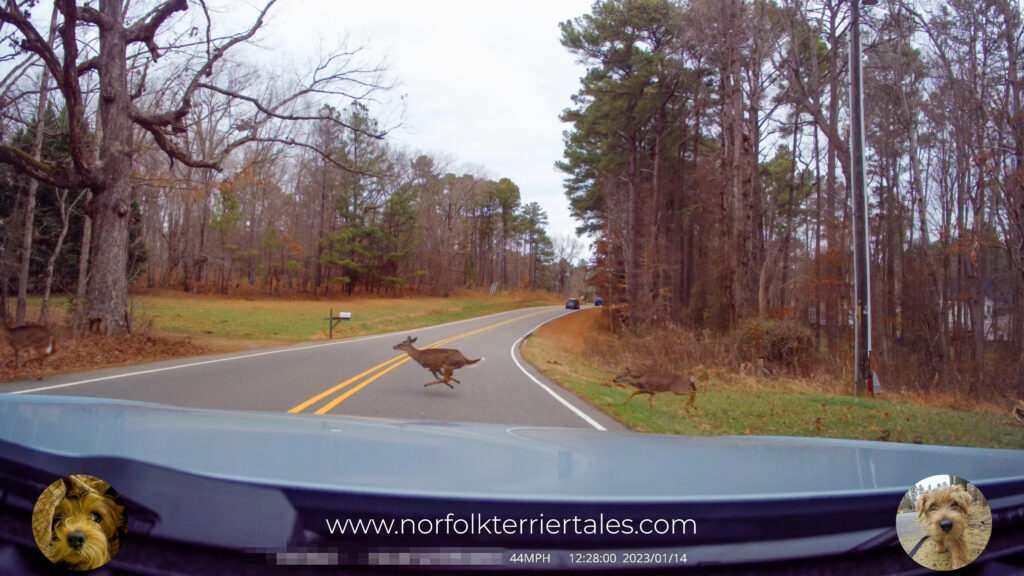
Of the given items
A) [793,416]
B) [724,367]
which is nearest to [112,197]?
[793,416]

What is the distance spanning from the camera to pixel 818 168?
3125cm

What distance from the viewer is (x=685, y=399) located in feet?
37.0

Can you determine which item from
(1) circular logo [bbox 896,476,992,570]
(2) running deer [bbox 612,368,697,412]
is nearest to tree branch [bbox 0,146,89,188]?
(2) running deer [bbox 612,368,697,412]

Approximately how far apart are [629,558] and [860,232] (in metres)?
12.2

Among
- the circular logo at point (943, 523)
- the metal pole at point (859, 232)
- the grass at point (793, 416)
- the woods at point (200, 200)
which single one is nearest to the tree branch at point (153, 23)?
the woods at point (200, 200)

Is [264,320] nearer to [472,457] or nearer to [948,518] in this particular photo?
[472,457]

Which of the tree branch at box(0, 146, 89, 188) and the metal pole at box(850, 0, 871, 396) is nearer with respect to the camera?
the metal pole at box(850, 0, 871, 396)

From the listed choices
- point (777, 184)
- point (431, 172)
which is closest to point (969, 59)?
point (777, 184)

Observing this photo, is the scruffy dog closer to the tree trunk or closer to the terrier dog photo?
the terrier dog photo

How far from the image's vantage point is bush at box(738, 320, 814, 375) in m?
15.9

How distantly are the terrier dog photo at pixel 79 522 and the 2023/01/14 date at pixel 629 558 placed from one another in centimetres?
138

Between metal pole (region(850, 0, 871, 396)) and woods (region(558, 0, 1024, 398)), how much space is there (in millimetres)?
2821

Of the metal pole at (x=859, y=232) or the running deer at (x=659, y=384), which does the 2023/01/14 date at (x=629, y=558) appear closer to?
the running deer at (x=659, y=384)

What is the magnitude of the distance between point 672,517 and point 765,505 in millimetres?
313
